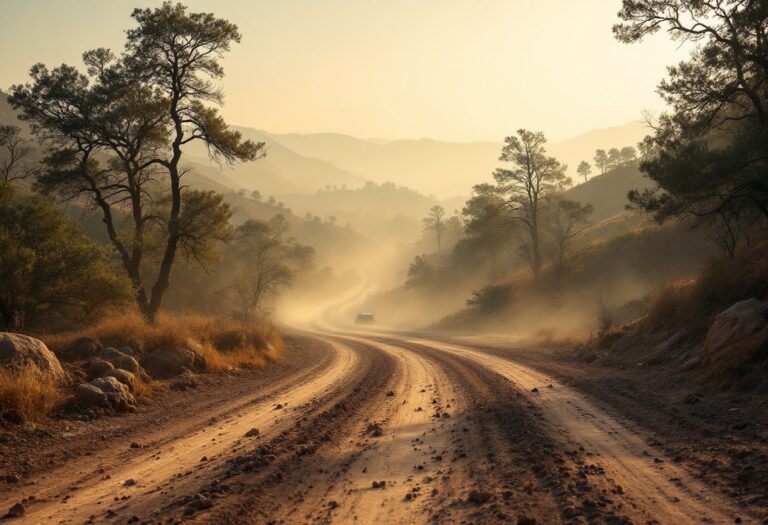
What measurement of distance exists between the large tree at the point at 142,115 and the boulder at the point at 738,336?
706 inches

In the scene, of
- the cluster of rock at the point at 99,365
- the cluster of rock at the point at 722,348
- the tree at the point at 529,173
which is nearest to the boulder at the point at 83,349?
the cluster of rock at the point at 99,365

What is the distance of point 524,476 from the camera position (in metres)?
5.23

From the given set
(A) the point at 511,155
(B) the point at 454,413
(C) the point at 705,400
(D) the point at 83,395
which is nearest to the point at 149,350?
(D) the point at 83,395

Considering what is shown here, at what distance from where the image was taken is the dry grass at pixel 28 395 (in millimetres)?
7820

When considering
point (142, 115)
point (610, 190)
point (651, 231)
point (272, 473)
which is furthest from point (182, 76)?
point (610, 190)

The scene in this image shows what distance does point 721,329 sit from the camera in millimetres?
10789

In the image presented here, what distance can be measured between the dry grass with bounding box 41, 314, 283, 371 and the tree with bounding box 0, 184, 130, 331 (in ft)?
7.89

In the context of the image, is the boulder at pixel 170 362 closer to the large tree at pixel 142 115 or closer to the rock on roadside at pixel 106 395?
the rock on roadside at pixel 106 395

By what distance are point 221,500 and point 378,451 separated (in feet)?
7.76

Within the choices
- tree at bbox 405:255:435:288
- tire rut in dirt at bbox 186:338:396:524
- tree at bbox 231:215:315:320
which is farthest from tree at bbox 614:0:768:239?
tree at bbox 405:255:435:288

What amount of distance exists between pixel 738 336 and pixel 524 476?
7666 millimetres

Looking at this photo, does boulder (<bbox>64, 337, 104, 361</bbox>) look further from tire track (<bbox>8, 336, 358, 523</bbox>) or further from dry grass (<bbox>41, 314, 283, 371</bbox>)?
tire track (<bbox>8, 336, 358, 523</bbox>)

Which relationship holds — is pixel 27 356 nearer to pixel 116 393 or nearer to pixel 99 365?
pixel 99 365

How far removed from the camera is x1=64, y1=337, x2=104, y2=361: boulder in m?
11.5
